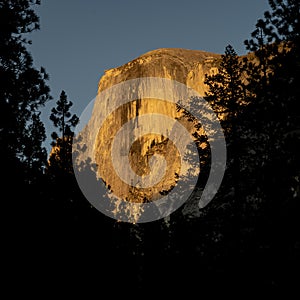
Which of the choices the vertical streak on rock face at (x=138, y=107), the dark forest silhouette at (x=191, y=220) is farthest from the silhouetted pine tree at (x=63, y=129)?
the vertical streak on rock face at (x=138, y=107)

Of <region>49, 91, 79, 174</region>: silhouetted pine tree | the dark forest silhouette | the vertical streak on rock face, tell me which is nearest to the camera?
the dark forest silhouette

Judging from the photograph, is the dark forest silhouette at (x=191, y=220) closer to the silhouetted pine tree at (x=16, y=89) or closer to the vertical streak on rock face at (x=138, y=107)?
the silhouetted pine tree at (x=16, y=89)

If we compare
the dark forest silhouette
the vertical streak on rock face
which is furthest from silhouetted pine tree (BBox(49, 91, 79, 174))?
the vertical streak on rock face

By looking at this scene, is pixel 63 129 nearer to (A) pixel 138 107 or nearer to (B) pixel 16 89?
(B) pixel 16 89

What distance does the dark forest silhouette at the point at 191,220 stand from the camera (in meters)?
13.3

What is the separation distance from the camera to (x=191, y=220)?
19.4m

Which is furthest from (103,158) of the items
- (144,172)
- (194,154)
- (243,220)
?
(243,220)

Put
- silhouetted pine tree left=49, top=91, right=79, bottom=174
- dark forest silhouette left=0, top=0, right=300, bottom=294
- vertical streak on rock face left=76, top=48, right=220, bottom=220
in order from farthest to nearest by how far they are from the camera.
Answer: vertical streak on rock face left=76, top=48, right=220, bottom=220, silhouetted pine tree left=49, top=91, right=79, bottom=174, dark forest silhouette left=0, top=0, right=300, bottom=294

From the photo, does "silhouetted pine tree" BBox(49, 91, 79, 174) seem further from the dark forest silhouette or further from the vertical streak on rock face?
the vertical streak on rock face

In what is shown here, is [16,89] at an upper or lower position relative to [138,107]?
lower

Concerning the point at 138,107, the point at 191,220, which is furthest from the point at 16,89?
the point at 138,107

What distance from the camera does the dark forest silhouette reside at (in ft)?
43.8

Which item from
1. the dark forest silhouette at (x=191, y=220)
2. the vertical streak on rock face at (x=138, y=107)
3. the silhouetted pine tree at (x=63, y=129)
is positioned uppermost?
the vertical streak on rock face at (x=138, y=107)

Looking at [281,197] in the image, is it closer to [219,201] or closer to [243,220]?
[243,220]
